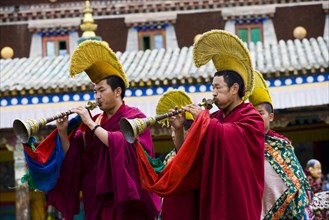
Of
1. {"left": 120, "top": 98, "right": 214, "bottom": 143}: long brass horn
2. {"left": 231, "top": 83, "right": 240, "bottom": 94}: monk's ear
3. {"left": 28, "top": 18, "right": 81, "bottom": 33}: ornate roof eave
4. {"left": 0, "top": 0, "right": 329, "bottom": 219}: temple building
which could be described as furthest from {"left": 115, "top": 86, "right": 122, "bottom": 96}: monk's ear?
{"left": 28, "top": 18, "right": 81, "bottom": 33}: ornate roof eave

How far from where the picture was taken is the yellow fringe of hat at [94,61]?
7.00 meters

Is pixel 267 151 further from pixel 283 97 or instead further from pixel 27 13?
pixel 27 13

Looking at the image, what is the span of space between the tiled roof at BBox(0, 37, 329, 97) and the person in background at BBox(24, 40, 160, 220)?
7.38 meters

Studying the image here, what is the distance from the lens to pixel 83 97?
14750mm

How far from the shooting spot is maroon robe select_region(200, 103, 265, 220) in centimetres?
612

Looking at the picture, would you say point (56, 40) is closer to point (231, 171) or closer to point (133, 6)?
point (133, 6)

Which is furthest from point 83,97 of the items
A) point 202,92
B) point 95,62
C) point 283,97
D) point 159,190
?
point 159,190

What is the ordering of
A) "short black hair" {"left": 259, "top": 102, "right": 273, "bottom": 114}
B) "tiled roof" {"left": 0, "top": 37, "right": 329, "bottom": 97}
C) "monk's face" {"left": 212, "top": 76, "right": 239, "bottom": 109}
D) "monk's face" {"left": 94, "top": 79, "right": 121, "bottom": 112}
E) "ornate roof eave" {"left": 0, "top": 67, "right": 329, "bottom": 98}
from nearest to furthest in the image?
"monk's face" {"left": 212, "top": 76, "right": 239, "bottom": 109} < "monk's face" {"left": 94, "top": 79, "right": 121, "bottom": 112} < "short black hair" {"left": 259, "top": 102, "right": 273, "bottom": 114} < "ornate roof eave" {"left": 0, "top": 67, "right": 329, "bottom": 98} < "tiled roof" {"left": 0, "top": 37, "right": 329, "bottom": 97}

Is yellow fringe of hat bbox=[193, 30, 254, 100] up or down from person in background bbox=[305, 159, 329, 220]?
up

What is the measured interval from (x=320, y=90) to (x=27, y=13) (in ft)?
32.2

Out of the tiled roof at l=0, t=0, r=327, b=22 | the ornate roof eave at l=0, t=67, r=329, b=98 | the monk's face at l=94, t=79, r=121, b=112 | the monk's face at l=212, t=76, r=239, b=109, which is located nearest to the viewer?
the monk's face at l=212, t=76, r=239, b=109

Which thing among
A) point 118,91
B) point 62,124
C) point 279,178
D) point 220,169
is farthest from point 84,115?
point 279,178

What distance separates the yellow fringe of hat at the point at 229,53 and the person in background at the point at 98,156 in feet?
2.16

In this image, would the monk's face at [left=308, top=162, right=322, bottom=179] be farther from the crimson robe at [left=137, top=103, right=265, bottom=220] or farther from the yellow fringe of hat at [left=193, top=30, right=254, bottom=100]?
the crimson robe at [left=137, top=103, right=265, bottom=220]
